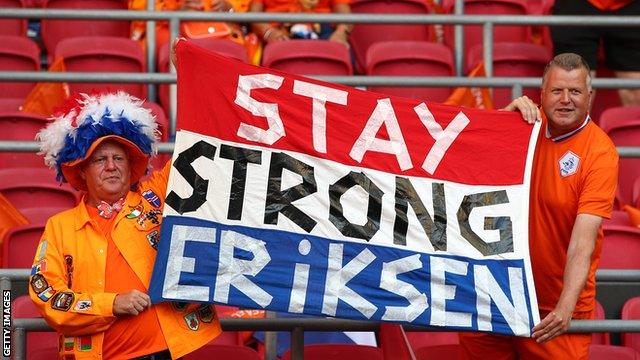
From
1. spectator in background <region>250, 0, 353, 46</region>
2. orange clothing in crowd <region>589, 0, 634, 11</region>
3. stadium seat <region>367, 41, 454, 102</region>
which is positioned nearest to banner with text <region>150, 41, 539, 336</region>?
stadium seat <region>367, 41, 454, 102</region>

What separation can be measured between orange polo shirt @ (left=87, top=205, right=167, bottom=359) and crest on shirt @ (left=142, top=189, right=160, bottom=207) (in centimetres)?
27

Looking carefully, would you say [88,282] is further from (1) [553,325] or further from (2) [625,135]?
(2) [625,135]

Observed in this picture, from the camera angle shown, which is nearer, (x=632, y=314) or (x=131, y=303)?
(x=131, y=303)

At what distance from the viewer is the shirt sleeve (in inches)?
183

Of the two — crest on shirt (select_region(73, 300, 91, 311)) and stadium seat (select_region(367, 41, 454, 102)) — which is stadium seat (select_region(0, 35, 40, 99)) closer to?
stadium seat (select_region(367, 41, 454, 102))

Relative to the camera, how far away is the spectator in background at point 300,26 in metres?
8.66

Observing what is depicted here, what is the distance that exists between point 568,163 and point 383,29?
397cm

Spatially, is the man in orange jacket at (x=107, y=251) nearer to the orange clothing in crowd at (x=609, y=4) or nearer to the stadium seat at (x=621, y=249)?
the stadium seat at (x=621, y=249)

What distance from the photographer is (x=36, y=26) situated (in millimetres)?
9359

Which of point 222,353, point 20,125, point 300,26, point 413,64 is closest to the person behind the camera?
point 222,353

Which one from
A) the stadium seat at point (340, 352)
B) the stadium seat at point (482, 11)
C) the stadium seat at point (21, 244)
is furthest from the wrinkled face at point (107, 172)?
the stadium seat at point (482, 11)

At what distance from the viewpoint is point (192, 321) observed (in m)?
4.88

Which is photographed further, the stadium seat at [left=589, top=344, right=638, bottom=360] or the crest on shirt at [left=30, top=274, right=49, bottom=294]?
the stadium seat at [left=589, top=344, right=638, bottom=360]

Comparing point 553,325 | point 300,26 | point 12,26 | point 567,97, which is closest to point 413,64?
point 300,26
